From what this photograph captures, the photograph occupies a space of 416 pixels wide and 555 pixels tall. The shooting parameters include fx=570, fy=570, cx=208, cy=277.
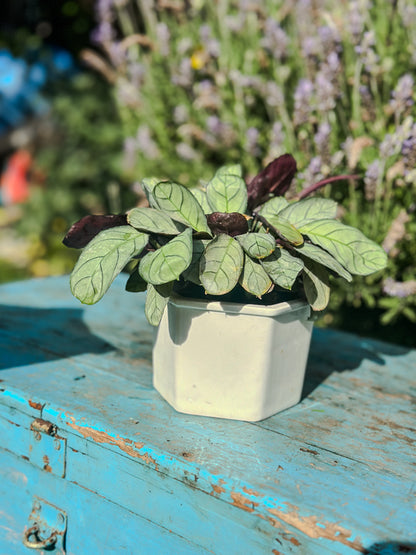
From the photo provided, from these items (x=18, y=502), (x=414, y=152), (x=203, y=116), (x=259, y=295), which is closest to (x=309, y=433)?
(x=259, y=295)

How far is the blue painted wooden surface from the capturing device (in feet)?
2.24

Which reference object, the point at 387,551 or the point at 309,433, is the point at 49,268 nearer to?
the point at 309,433

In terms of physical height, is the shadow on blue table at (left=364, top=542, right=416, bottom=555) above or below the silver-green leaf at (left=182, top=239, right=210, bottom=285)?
below

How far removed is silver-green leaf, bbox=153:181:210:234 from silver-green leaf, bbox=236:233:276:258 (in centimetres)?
6

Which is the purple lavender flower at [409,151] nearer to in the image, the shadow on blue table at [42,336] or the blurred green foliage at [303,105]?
the blurred green foliage at [303,105]

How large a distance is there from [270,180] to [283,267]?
0.21 meters

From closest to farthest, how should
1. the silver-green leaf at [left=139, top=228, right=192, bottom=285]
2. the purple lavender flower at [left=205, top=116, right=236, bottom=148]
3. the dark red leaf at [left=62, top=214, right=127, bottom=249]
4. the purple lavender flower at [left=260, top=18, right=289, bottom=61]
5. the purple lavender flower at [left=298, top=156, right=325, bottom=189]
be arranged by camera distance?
the silver-green leaf at [left=139, top=228, right=192, bottom=285]
the dark red leaf at [left=62, top=214, right=127, bottom=249]
the purple lavender flower at [left=298, top=156, right=325, bottom=189]
the purple lavender flower at [left=260, top=18, right=289, bottom=61]
the purple lavender flower at [left=205, top=116, right=236, bottom=148]

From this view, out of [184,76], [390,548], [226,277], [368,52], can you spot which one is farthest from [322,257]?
[184,76]

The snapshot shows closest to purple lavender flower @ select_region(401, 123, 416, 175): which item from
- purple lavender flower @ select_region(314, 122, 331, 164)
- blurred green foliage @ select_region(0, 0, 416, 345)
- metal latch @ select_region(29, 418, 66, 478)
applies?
blurred green foliage @ select_region(0, 0, 416, 345)

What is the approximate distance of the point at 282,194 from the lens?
3.24ft

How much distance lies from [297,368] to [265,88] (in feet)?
3.43

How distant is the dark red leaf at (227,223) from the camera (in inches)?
32.4

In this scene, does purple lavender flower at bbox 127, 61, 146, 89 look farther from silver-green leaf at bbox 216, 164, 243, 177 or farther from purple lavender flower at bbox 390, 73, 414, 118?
silver-green leaf at bbox 216, 164, 243, 177

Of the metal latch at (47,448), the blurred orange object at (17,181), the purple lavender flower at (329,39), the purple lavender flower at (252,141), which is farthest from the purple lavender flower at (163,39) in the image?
the blurred orange object at (17,181)
